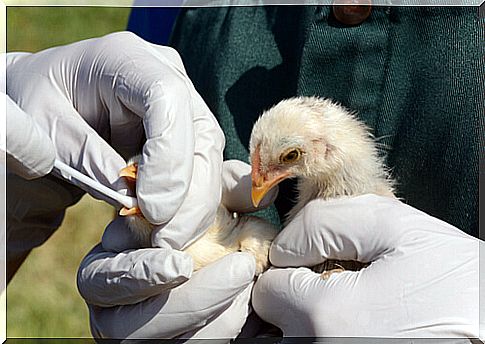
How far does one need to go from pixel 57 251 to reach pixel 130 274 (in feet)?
6.03

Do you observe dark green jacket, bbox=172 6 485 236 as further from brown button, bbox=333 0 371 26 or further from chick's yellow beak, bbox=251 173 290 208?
chick's yellow beak, bbox=251 173 290 208

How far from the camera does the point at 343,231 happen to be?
2.51ft

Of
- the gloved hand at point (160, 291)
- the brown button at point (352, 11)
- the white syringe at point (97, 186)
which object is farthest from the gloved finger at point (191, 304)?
the brown button at point (352, 11)

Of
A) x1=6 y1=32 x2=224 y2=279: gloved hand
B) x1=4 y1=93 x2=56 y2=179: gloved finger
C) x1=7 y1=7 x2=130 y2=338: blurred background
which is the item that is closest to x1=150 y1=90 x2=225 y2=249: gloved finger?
x1=6 y1=32 x2=224 y2=279: gloved hand

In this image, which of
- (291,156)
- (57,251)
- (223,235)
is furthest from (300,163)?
A: (57,251)

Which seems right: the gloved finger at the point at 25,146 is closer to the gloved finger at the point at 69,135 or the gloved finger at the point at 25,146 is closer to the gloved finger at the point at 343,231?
the gloved finger at the point at 69,135

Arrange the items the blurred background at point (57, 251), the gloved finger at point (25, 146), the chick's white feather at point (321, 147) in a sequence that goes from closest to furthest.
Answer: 1. the gloved finger at point (25, 146)
2. the chick's white feather at point (321, 147)
3. the blurred background at point (57, 251)

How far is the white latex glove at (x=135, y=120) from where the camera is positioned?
2.46 feet

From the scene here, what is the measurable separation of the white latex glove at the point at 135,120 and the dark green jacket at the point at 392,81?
0.40ft

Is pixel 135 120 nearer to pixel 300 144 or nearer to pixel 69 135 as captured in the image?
pixel 69 135

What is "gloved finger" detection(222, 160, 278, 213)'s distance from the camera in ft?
2.81

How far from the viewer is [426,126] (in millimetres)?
845

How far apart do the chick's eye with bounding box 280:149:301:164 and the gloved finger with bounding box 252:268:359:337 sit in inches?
4.4

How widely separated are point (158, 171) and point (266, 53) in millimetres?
311
